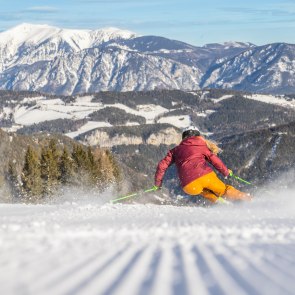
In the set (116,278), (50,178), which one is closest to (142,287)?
(116,278)

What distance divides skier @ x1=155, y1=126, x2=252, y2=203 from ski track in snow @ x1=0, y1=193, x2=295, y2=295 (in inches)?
248

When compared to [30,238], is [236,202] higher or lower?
lower

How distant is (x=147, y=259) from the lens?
6.43 m

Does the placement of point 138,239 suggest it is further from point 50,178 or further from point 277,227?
point 50,178

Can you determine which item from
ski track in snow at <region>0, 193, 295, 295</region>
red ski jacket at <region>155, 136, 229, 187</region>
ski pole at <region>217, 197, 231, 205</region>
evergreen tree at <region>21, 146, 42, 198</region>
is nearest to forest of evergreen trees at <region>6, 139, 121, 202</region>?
evergreen tree at <region>21, 146, 42, 198</region>

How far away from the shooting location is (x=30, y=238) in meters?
8.27

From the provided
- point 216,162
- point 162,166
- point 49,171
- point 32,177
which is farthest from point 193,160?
point 32,177

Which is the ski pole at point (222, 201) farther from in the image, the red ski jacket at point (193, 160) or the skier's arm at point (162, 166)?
the skier's arm at point (162, 166)

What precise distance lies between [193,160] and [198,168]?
0.97 feet

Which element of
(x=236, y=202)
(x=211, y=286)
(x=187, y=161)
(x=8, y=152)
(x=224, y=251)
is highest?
(x=211, y=286)

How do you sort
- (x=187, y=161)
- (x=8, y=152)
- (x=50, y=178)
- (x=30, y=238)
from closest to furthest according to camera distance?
1. (x=30, y=238)
2. (x=187, y=161)
3. (x=50, y=178)
4. (x=8, y=152)

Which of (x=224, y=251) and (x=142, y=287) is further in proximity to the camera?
(x=224, y=251)

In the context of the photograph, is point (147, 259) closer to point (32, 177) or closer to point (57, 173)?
point (57, 173)

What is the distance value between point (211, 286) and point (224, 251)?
215cm
